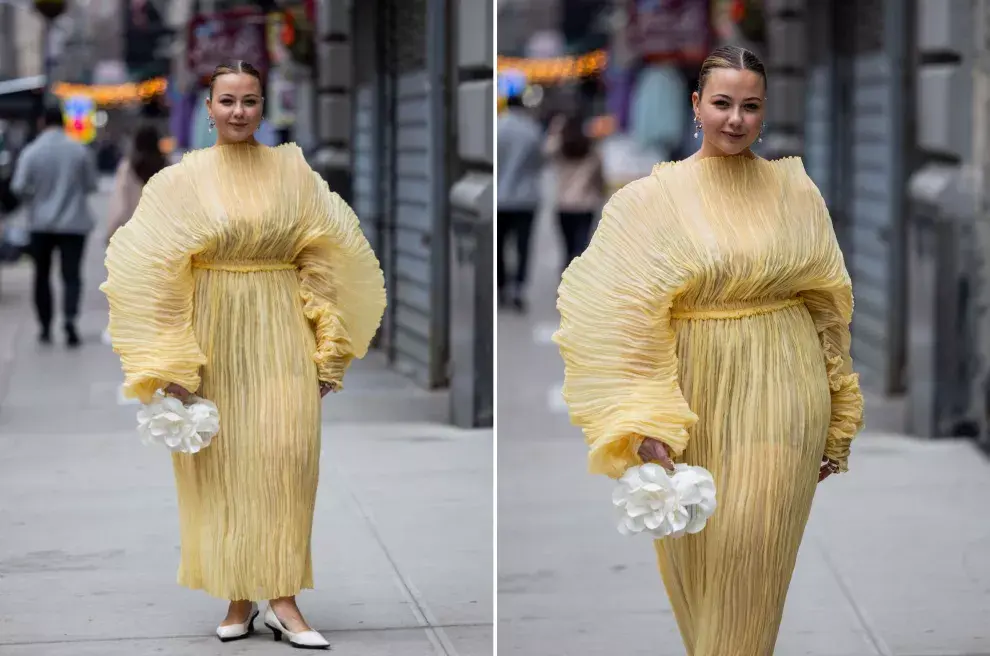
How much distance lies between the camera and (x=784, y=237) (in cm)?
380

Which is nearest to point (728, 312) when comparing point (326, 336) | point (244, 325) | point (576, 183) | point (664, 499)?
point (664, 499)

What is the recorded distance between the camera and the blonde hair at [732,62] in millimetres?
3721

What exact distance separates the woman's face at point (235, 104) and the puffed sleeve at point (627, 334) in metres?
1.37

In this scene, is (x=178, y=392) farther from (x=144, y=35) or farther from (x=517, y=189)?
(x=144, y=35)

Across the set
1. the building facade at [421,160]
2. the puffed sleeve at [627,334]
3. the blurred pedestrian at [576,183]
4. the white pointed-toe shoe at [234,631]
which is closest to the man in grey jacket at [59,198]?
the building facade at [421,160]

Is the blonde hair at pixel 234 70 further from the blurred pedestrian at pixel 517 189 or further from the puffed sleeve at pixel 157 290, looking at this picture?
the blurred pedestrian at pixel 517 189

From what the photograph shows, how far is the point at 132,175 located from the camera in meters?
11.4

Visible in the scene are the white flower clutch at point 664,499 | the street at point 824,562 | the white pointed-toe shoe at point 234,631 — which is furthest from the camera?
the street at point 824,562

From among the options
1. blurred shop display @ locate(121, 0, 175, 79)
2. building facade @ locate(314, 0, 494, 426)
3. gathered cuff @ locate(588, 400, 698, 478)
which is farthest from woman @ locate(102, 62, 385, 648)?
blurred shop display @ locate(121, 0, 175, 79)

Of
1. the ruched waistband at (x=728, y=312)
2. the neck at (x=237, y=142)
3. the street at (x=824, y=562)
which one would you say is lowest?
the street at (x=824, y=562)

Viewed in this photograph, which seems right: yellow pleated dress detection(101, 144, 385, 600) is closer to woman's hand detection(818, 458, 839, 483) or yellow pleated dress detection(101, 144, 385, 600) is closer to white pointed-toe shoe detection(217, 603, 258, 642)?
white pointed-toe shoe detection(217, 603, 258, 642)

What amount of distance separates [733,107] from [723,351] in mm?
545

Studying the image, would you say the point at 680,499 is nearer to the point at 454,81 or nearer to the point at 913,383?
the point at 913,383

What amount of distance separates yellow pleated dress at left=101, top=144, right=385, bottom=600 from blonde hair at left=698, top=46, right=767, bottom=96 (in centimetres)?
159
